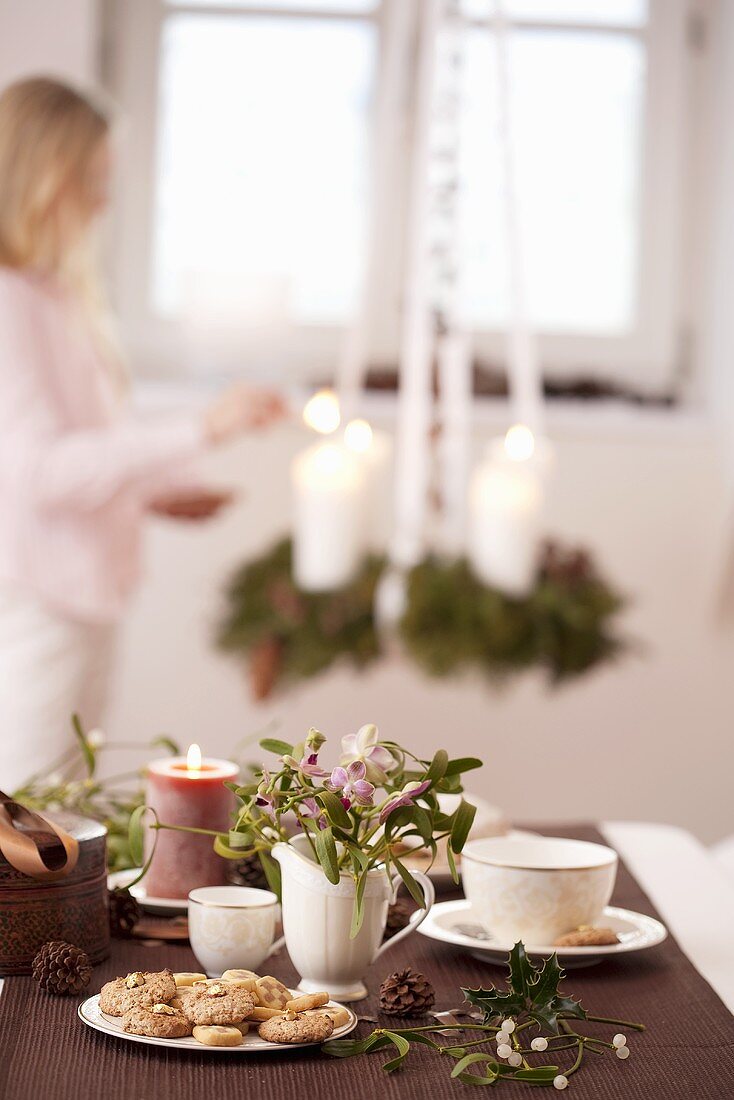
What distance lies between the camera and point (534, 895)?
87 cm

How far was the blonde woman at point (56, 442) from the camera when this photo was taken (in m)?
1.70

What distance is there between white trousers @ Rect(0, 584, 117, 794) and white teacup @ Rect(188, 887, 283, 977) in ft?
2.88

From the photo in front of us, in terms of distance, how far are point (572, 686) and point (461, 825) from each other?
188 centimetres

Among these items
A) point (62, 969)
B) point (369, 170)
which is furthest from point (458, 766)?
point (369, 170)

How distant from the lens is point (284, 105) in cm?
287

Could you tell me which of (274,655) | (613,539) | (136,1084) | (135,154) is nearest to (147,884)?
(136,1084)

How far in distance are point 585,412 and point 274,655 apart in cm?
105

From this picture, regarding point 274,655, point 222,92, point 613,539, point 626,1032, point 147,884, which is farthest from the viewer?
point 222,92

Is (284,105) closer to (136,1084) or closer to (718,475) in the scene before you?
(718,475)

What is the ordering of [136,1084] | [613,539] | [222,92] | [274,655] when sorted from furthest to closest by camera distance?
[222,92]
[613,539]
[274,655]
[136,1084]

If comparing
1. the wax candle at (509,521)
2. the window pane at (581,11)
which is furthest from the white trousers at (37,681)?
the window pane at (581,11)

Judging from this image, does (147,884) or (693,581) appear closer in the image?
(147,884)

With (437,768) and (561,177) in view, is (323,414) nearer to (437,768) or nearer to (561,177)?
(437,768)

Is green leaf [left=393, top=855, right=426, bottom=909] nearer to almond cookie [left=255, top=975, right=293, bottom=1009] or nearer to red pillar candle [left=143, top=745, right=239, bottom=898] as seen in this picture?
almond cookie [left=255, top=975, right=293, bottom=1009]
